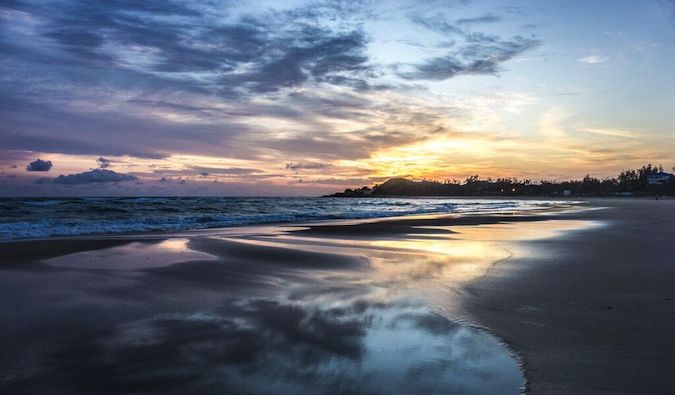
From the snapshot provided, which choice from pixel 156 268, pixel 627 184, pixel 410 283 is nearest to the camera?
pixel 410 283

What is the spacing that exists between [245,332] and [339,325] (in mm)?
1019

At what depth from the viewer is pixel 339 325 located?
4938 millimetres

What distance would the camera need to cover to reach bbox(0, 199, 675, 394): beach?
3484 mm

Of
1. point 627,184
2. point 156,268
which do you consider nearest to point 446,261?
point 156,268

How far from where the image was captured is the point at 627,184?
144 m

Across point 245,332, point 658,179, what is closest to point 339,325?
point 245,332

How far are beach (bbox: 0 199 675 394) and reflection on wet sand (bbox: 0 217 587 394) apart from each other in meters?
0.02

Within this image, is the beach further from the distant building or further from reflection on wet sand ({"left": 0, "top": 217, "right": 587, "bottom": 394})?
the distant building

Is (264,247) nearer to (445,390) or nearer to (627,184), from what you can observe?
(445,390)

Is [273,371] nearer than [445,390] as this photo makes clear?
No

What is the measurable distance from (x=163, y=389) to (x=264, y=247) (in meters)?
8.93

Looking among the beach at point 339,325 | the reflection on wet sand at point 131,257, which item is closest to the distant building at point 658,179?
the beach at point 339,325

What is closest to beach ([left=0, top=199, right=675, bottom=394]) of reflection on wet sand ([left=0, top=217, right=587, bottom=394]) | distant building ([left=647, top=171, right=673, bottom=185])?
reflection on wet sand ([left=0, top=217, right=587, bottom=394])

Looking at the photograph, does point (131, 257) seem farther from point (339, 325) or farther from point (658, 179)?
point (658, 179)
